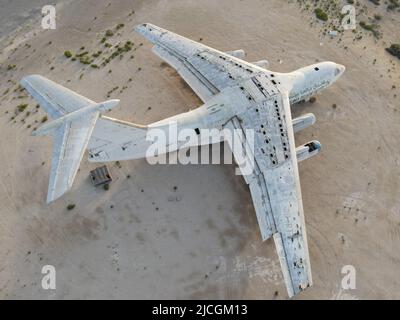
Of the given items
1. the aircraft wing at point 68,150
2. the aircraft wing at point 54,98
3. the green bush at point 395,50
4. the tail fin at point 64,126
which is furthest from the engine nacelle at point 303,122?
the aircraft wing at point 54,98

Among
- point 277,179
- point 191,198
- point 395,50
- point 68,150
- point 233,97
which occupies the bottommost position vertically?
point 191,198

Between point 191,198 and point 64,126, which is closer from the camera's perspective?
point 64,126

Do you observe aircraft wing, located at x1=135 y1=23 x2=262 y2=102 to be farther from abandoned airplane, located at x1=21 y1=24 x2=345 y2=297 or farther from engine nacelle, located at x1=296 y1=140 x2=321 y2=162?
engine nacelle, located at x1=296 y1=140 x2=321 y2=162

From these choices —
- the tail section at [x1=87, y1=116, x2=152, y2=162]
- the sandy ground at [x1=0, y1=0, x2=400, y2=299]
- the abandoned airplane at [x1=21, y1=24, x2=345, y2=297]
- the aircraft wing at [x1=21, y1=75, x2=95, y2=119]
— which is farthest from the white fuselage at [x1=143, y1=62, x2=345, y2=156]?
the aircraft wing at [x1=21, y1=75, x2=95, y2=119]

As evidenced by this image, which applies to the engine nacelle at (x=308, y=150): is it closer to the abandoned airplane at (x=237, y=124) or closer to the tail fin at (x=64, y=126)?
the abandoned airplane at (x=237, y=124)

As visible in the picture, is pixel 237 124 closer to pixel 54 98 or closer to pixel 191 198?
pixel 191 198

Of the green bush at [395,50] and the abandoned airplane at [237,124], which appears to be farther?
the green bush at [395,50]

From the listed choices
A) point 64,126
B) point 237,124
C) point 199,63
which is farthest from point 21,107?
point 237,124
